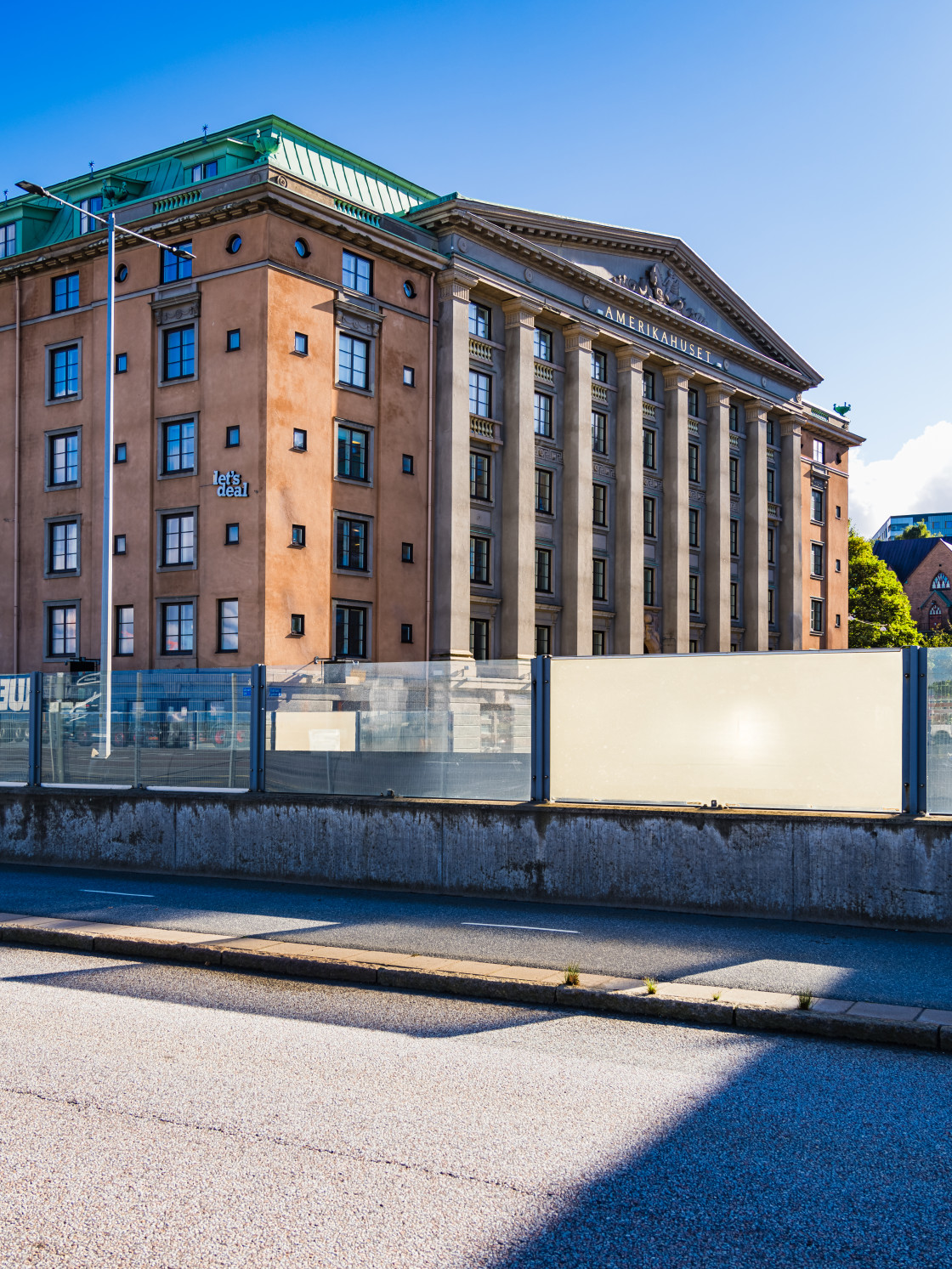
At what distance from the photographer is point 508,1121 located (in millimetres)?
5793

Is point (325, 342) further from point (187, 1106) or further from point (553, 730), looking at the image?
point (187, 1106)

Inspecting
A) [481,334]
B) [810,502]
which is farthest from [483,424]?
[810,502]

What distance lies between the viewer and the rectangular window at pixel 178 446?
38531mm

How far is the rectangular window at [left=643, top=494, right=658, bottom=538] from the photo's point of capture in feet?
178

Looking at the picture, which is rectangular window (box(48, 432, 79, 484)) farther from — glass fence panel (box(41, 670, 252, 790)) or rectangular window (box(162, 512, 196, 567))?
glass fence panel (box(41, 670, 252, 790))

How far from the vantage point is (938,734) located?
11250 mm

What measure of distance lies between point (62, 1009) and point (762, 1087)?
487 centimetres

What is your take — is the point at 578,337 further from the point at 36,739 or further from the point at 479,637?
the point at 36,739

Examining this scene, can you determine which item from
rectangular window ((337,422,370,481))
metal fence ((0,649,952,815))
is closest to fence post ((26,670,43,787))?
metal fence ((0,649,952,815))

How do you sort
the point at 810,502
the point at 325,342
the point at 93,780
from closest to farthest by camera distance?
the point at 93,780
the point at 325,342
the point at 810,502

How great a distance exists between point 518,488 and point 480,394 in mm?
3879

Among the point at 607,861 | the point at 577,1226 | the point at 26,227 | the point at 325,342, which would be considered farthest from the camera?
the point at 26,227

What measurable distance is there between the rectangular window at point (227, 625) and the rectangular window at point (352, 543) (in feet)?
13.0

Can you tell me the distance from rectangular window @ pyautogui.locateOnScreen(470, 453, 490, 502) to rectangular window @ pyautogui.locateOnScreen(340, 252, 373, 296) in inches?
310
